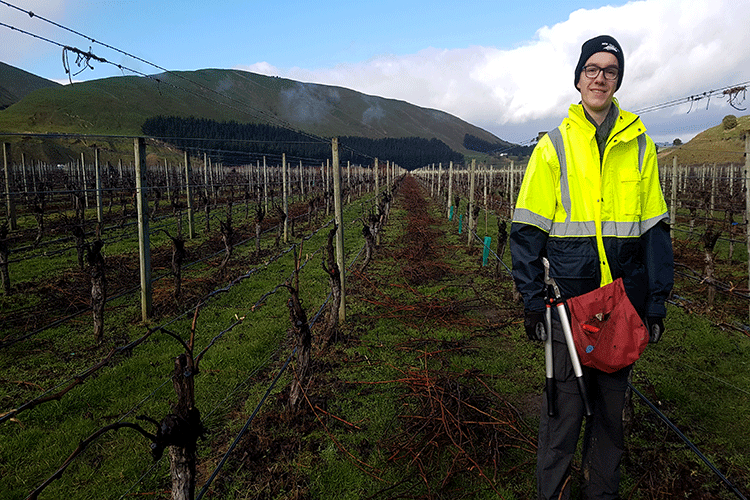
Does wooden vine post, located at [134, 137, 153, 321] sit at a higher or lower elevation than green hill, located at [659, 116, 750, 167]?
lower

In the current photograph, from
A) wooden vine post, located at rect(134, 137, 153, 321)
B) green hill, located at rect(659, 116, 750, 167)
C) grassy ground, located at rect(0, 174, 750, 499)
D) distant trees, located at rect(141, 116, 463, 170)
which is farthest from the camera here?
distant trees, located at rect(141, 116, 463, 170)

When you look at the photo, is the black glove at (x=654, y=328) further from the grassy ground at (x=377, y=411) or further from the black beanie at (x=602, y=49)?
the grassy ground at (x=377, y=411)

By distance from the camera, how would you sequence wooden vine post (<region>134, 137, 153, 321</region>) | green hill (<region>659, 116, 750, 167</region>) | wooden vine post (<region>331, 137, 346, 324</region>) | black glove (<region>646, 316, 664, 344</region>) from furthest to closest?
1. green hill (<region>659, 116, 750, 167</region>)
2. wooden vine post (<region>134, 137, 153, 321</region>)
3. wooden vine post (<region>331, 137, 346, 324</region>)
4. black glove (<region>646, 316, 664, 344</region>)

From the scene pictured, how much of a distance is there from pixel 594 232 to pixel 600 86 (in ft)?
2.74

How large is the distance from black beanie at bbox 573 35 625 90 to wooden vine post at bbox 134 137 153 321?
6.25 m

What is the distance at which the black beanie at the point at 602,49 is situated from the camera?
7.50 feet

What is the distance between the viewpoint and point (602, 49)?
2295 mm

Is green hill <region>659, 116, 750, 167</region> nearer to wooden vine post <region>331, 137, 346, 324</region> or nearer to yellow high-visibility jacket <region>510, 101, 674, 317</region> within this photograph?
wooden vine post <region>331, 137, 346, 324</region>

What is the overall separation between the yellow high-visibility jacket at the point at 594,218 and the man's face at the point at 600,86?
83mm

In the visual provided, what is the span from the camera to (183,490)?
7.11 ft

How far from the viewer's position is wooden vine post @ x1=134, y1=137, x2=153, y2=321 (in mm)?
6477

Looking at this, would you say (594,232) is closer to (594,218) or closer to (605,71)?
(594,218)

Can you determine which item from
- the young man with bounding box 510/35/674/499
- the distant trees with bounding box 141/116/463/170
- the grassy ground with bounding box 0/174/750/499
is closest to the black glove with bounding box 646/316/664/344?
the young man with bounding box 510/35/674/499

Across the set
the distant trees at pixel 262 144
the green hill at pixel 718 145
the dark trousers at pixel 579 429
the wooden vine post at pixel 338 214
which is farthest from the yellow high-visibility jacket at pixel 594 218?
the green hill at pixel 718 145
